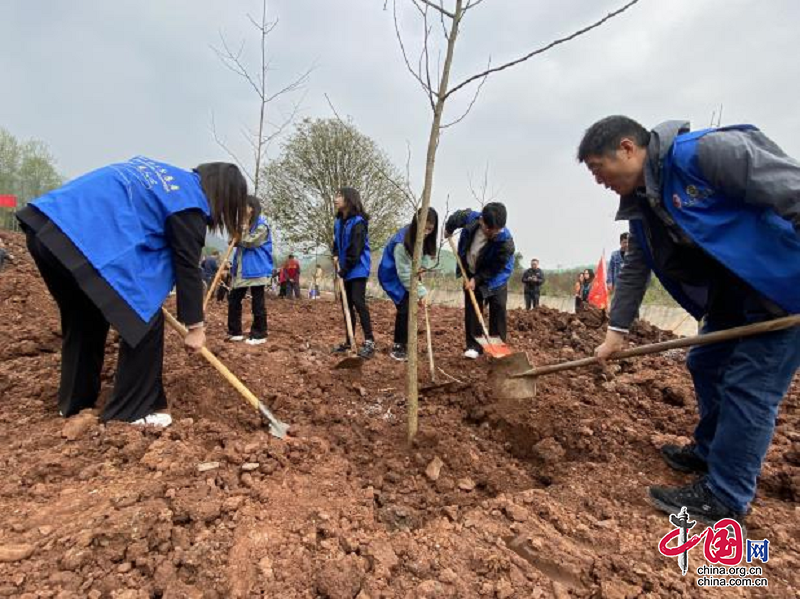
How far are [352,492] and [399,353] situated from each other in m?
2.70

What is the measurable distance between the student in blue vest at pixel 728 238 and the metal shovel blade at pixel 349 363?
2.34 metres

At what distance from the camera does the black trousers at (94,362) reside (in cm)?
252

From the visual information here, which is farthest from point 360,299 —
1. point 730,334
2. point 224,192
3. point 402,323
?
point 730,334

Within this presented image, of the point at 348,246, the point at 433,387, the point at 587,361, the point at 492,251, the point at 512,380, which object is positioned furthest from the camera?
the point at 348,246

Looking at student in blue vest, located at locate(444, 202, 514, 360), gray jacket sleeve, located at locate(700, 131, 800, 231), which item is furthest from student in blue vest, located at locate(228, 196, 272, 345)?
gray jacket sleeve, located at locate(700, 131, 800, 231)

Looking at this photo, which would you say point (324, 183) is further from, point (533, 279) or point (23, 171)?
point (23, 171)

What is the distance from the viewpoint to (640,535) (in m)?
1.83

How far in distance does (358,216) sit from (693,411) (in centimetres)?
339

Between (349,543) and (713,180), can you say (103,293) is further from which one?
(713,180)

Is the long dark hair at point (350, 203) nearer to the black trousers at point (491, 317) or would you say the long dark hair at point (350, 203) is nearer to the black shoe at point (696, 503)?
the black trousers at point (491, 317)

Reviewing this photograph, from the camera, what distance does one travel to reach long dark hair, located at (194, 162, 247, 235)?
2.55 metres

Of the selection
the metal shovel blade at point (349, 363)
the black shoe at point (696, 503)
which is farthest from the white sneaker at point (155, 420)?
the black shoe at point (696, 503)

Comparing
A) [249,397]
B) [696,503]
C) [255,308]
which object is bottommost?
[696,503]

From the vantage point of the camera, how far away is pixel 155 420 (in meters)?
2.57
